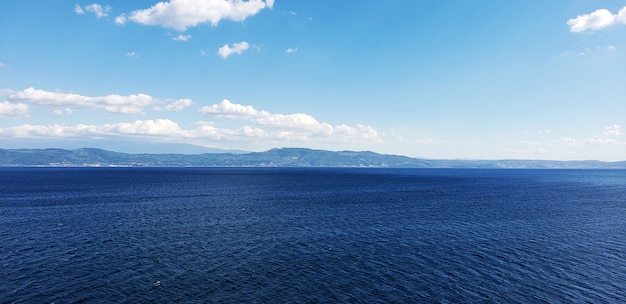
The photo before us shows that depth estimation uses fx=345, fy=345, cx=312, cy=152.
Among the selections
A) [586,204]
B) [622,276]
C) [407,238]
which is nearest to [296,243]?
[407,238]

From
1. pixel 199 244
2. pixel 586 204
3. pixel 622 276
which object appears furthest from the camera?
pixel 586 204

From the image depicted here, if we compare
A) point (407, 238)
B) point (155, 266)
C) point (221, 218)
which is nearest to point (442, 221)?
point (407, 238)

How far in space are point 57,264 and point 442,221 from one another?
89475mm

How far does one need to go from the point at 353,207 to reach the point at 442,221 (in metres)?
36.5

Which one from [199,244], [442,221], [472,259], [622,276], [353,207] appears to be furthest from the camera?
[353,207]

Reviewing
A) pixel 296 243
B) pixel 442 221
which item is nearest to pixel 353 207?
pixel 442 221

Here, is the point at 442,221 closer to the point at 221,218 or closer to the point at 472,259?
the point at 472,259

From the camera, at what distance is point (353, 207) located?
127938 millimetres

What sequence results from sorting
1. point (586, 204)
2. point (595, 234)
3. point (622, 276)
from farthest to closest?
point (586, 204), point (595, 234), point (622, 276)

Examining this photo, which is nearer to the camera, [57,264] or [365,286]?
[365,286]

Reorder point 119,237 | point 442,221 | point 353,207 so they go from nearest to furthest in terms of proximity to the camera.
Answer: point 119,237
point 442,221
point 353,207

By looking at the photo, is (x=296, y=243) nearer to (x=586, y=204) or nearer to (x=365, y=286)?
(x=365, y=286)

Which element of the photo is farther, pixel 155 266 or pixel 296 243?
pixel 296 243

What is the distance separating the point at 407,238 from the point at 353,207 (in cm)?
5023
